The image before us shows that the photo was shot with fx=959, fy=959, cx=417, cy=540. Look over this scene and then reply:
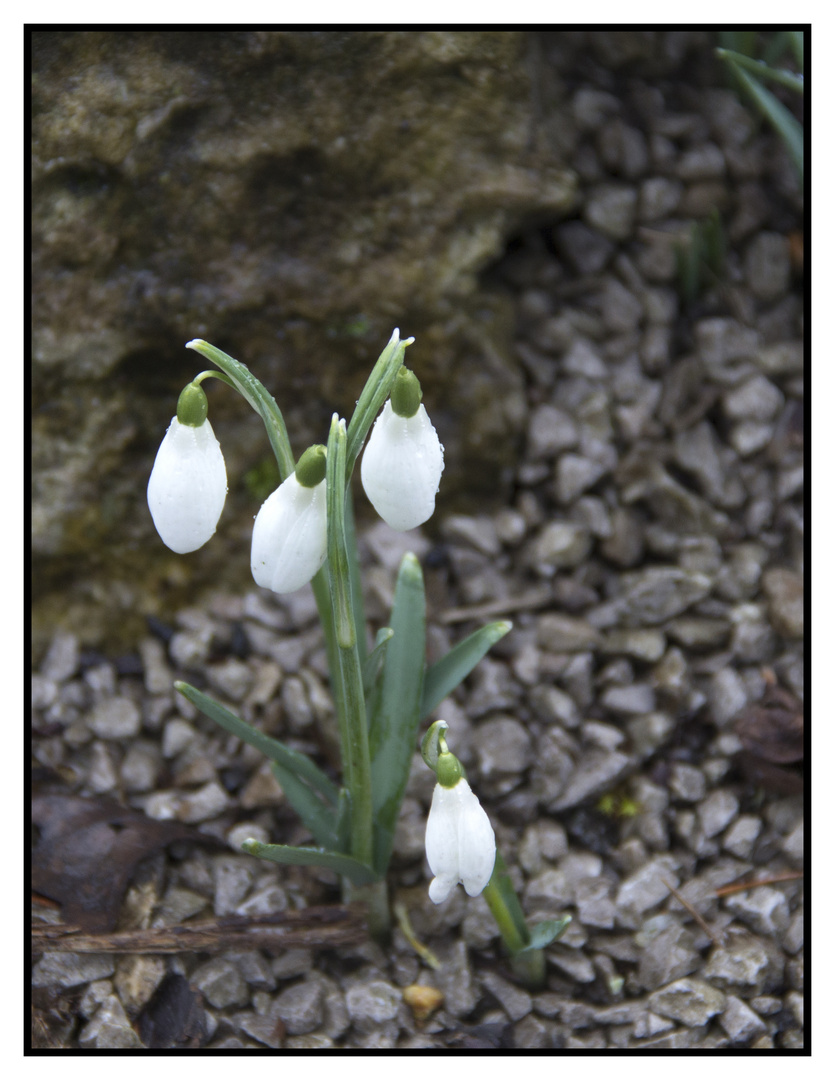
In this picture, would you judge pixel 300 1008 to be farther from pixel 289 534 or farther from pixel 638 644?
pixel 638 644

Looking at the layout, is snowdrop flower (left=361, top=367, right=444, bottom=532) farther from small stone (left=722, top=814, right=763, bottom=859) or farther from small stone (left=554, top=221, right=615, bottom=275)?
small stone (left=554, top=221, right=615, bottom=275)

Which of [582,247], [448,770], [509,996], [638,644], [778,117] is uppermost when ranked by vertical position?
[778,117]

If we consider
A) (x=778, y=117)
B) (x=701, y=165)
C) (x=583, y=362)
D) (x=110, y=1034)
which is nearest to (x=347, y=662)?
(x=110, y=1034)

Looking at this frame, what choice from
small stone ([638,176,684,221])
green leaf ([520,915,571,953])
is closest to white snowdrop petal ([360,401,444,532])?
green leaf ([520,915,571,953])

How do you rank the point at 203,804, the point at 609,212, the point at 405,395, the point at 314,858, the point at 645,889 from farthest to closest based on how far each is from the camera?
the point at 609,212
the point at 203,804
the point at 645,889
the point at 314,858
the point at 405,395

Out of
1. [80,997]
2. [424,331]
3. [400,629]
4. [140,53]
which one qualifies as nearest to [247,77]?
[140,53]

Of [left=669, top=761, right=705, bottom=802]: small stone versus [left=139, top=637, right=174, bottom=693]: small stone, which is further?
[left=139, top=637, right=174, bottom=693]: small stone
